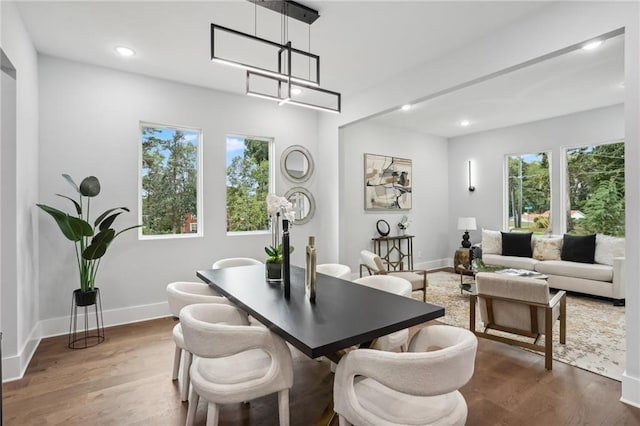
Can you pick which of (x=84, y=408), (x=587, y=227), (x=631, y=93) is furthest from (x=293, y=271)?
(x=587, y=227)

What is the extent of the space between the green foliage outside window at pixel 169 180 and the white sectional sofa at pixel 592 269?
16.7ft

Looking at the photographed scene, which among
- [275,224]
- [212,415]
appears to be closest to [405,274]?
[275,224]

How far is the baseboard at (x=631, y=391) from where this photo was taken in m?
2.16

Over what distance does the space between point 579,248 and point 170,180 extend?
5.79 meters

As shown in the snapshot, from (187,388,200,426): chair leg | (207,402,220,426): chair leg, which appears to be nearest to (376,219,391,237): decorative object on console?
(187,388,200,426): chair leg

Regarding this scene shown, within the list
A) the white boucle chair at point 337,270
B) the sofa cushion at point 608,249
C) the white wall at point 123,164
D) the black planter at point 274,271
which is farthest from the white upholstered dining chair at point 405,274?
the sofa cushion at point 608,249

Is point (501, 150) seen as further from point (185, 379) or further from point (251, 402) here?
point (185, 379)

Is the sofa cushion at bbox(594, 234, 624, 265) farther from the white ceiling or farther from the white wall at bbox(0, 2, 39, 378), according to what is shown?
the white wall at bbox(0, 2, 39, 378)

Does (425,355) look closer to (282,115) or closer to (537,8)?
(537,8)

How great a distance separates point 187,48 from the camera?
324 centimetres

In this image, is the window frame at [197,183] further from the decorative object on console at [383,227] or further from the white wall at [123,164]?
the decorative object on console at [383,227]

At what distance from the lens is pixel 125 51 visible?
328 cm

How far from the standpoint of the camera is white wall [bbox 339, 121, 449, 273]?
18.8 feet

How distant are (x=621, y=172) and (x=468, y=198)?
2427 mm
